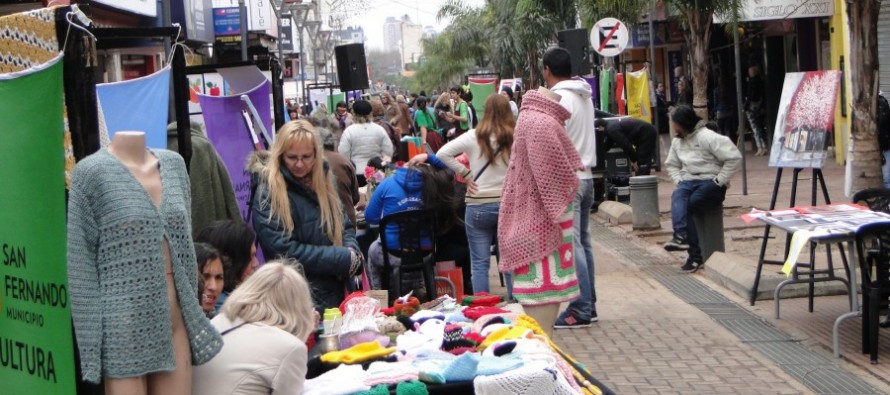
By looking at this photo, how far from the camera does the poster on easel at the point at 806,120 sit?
34.8 ft

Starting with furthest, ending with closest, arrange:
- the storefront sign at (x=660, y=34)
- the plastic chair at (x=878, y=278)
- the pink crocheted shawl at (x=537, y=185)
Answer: the storefront sign at (x=660, y=34)
the plastic chair at (x=878, y=278)
the pink crocheted shawl at (x=537, y=185)

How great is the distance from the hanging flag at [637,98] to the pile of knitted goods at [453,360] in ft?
54.4

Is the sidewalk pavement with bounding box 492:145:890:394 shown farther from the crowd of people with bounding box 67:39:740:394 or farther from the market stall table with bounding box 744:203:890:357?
the crowd of people with bounding box 67:39:740:394

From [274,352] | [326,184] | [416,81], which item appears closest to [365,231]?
[326,184]

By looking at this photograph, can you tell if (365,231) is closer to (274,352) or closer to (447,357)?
(447,357)

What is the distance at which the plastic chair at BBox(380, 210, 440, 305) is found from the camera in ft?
29.4

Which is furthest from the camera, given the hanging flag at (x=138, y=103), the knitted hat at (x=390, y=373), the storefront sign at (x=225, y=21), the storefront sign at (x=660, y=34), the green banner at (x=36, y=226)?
the storefront sign at (x=660, y=34)

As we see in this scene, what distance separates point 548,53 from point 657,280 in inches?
150

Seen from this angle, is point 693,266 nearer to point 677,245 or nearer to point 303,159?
point 677,245

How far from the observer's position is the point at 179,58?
5801 mm

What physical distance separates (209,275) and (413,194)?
3672 mm

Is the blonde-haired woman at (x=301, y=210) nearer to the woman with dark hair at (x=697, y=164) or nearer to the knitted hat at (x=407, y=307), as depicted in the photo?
the knitted hat at (x=407, y=307)

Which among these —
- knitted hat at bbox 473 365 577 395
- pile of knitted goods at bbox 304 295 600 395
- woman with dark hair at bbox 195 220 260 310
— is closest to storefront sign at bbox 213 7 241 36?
woman with dark hair at bbox 195 220 260 310

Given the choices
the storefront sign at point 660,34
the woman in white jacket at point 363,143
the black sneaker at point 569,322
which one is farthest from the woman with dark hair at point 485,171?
the storefront sign at point 660,34
